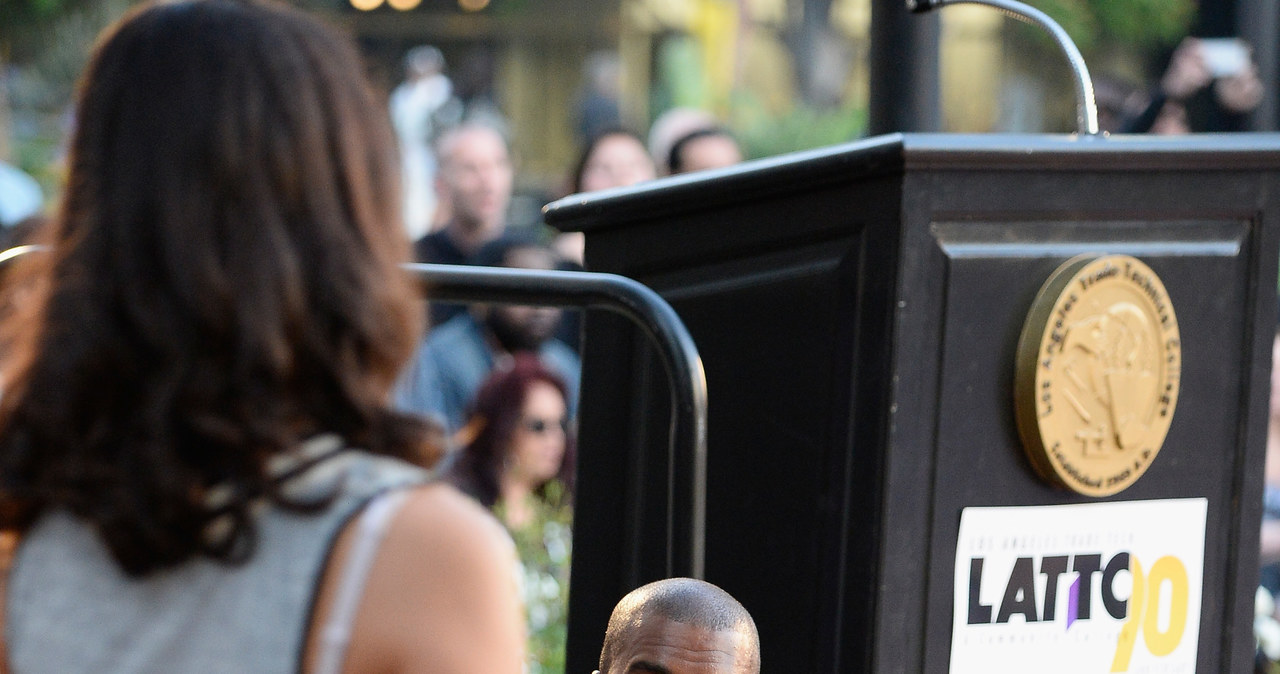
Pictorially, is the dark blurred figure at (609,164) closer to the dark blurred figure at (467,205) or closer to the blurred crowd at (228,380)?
the dark blurred figure at (467,205)

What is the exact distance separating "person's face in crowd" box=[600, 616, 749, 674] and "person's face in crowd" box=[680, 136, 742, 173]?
385cm

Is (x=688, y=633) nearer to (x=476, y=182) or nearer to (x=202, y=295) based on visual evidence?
(x=202, y=295)

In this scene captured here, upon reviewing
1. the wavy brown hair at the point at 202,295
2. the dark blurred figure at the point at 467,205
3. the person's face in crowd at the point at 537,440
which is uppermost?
the wavy brown hair at the point at 202,295

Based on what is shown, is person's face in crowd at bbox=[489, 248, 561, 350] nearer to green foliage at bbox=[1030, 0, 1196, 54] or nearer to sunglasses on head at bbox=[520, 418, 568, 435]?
sunglasses on head at bbox=[520, 418, 568, 435]

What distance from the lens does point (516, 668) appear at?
4.18 ft

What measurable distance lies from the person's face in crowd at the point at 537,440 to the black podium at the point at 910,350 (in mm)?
2660

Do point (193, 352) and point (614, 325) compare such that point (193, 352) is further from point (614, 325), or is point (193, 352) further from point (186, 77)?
point (614, 325)

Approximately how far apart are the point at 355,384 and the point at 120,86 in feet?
1.00

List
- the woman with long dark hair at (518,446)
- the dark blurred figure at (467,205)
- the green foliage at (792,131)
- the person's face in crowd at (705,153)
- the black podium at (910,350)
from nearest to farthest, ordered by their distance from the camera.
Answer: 1. the black podium at (910,350)
2. the woman with long dark hair at (518,446)
3. the person's face in crowd at (705,153)
4. the dark blurred figure at (467,205)
5. the green foliage at (792,131)

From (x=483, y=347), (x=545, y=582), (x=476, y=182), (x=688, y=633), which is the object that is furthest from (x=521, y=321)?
(x=688, y=633)

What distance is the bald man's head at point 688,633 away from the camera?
2.01m

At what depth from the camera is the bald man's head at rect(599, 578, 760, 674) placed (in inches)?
79.0

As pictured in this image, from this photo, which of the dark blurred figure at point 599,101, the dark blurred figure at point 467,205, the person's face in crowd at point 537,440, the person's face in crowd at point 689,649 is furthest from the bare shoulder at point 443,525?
the dark blurred figure at point 599,101

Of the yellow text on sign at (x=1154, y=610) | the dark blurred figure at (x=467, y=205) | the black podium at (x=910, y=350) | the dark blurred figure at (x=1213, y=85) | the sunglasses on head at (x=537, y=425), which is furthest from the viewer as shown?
the dark blurred figure at (x=1213, y=85)
